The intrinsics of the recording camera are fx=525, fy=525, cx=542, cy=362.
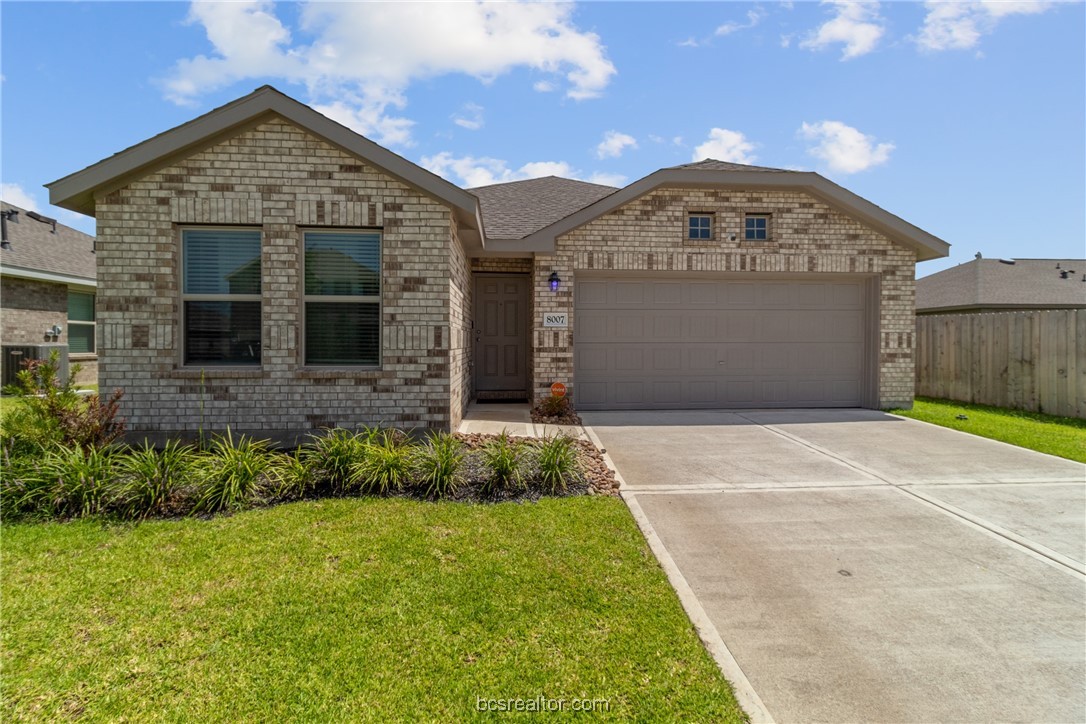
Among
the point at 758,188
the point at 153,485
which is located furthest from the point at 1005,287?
the point at 153,485

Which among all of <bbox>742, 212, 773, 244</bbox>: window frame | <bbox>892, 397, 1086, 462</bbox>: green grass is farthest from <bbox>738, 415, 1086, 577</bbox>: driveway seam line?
<bbox>742, 212, 773, 244</bbox>: window frame

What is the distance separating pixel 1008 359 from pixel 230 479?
13347 millimetres

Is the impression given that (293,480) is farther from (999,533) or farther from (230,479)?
(999,533)

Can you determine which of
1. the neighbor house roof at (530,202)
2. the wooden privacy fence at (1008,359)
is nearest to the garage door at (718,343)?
the neighbor house roof at (530,202)

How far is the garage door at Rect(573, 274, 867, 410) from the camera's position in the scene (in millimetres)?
9727

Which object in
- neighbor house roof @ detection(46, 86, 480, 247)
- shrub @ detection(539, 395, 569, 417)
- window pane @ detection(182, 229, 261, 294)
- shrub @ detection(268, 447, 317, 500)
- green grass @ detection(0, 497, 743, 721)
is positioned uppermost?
neighbor house roof @ detection(46, 86, 480, 247)

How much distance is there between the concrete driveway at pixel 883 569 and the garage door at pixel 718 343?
2985 mm

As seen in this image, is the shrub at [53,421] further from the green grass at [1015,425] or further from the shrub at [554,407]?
the green grass at [1015,425]

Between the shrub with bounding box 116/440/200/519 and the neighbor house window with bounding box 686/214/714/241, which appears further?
the neighbor house window with bounding box 686/214/714/241

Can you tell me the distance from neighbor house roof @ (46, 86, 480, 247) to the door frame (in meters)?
3.93

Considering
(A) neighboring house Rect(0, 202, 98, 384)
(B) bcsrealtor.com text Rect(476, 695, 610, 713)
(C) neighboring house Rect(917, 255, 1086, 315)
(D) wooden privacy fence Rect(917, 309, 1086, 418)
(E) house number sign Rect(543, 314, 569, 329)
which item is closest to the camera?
(B) bcsrealtor.com text Rect(476, 695, 610, 713)

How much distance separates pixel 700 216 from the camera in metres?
9.76

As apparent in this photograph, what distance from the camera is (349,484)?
16.3 ft

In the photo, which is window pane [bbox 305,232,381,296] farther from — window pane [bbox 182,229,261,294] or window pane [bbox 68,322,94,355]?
window pane [bbox 68,322,94,355]
